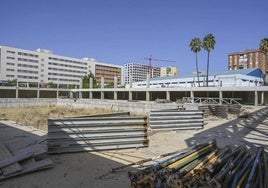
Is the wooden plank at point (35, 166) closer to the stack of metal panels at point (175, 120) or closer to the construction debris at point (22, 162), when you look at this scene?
the construction debris at point (22, 162)

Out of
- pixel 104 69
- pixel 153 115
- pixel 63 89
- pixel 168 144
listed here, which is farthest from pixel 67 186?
pixel 104 69

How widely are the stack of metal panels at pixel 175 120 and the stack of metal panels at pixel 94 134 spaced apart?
324cm

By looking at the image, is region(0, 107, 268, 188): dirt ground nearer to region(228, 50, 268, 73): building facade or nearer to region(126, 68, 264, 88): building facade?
region(126, 68, 264, 88): building facade

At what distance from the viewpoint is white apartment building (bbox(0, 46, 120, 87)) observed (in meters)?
102

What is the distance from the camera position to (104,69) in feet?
493

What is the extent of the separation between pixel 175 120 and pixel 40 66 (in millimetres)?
115803

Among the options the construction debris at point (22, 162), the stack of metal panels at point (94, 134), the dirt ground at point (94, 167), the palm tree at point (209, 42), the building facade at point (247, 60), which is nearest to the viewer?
the dirt ground at point (94, 167)

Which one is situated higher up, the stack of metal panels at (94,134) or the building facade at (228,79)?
the building facade at (228,79)

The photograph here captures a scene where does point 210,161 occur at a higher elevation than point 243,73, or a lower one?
lower

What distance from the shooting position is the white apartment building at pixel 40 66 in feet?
334

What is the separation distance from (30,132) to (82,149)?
16.0 feet

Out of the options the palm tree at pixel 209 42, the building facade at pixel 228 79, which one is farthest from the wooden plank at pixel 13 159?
the palm tree at pixel 209 42

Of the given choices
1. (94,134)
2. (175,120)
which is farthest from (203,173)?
(175,120)

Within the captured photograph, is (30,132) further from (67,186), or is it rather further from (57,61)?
(57,61)
